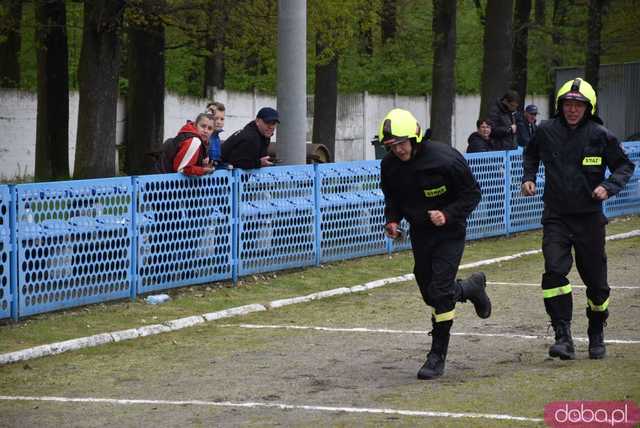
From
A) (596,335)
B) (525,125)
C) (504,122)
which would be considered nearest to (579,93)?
(596,335)

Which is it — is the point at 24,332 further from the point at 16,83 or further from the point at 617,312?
the point at 16,83

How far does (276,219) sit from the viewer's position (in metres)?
14.7

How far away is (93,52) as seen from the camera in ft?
65.9

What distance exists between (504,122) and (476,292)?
411 inches

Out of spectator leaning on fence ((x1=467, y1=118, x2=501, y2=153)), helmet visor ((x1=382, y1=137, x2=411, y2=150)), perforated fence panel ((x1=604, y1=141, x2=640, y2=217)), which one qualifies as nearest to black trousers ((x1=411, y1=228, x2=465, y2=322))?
helmet visor ((x1=382, y1=137, x2=411, y2=150))

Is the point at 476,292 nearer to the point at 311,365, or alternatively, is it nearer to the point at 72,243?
the point at 311,365

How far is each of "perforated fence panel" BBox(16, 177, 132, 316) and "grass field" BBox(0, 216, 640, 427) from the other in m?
0.20

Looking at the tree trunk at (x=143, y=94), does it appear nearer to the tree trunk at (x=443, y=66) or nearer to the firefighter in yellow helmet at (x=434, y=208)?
the tree trunk at (x=443, y=66)

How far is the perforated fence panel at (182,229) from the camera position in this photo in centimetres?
1278

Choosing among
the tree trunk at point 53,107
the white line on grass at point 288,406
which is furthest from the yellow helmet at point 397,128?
the tree trunk at point 53,107

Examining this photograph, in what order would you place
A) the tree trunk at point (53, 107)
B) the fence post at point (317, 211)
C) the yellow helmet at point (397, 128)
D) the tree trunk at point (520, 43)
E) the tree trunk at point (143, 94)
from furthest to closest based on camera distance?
1. the tree trunk at point (520, 43)
2. the tree trunk at point (53, 107)
3. the tree trunk at point (143, 94)
4. the fence post at point (317, 211)
5. the yellow helmet at point (397, 128)

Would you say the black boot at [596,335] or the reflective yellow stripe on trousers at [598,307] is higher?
the reflective yellow stripe on trousers at [598,307]

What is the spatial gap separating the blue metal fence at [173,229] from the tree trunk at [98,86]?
5426mm

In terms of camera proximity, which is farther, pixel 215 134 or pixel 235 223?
pixel 215 134
